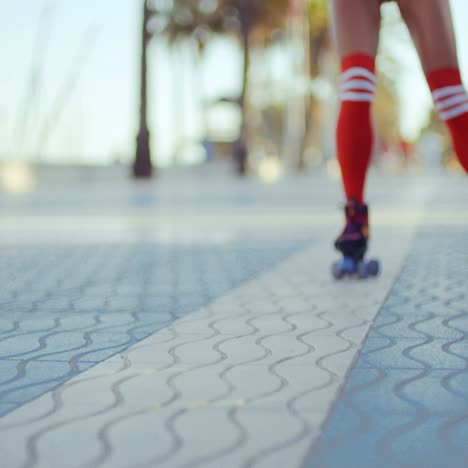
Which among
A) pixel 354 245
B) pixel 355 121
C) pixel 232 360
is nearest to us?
pixel 232 360

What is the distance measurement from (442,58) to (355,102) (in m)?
0.47

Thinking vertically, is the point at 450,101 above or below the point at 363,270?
above

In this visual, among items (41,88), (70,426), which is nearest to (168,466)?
(70,426)

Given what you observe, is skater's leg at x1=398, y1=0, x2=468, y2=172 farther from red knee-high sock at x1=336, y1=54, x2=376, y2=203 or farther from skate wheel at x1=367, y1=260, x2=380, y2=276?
skate wheel at x1=367, y1=260, x2=380, y2=276

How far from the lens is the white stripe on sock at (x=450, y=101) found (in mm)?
4512

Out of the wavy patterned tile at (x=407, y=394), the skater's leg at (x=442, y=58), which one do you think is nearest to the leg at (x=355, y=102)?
the skater's leg at (x=442, y=58)

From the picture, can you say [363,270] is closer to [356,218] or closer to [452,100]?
[356,218]

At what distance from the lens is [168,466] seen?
184cm

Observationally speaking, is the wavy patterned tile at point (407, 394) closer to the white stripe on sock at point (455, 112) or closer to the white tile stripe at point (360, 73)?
the white stripe on sock at point (455, 112)

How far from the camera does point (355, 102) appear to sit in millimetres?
4797

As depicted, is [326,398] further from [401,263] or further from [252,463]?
[401,263]

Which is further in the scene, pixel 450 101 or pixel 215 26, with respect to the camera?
pixel 215 26

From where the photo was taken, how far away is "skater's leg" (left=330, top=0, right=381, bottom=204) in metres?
4.68

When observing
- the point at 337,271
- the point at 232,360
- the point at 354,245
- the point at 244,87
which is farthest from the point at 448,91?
the point at 244,87
